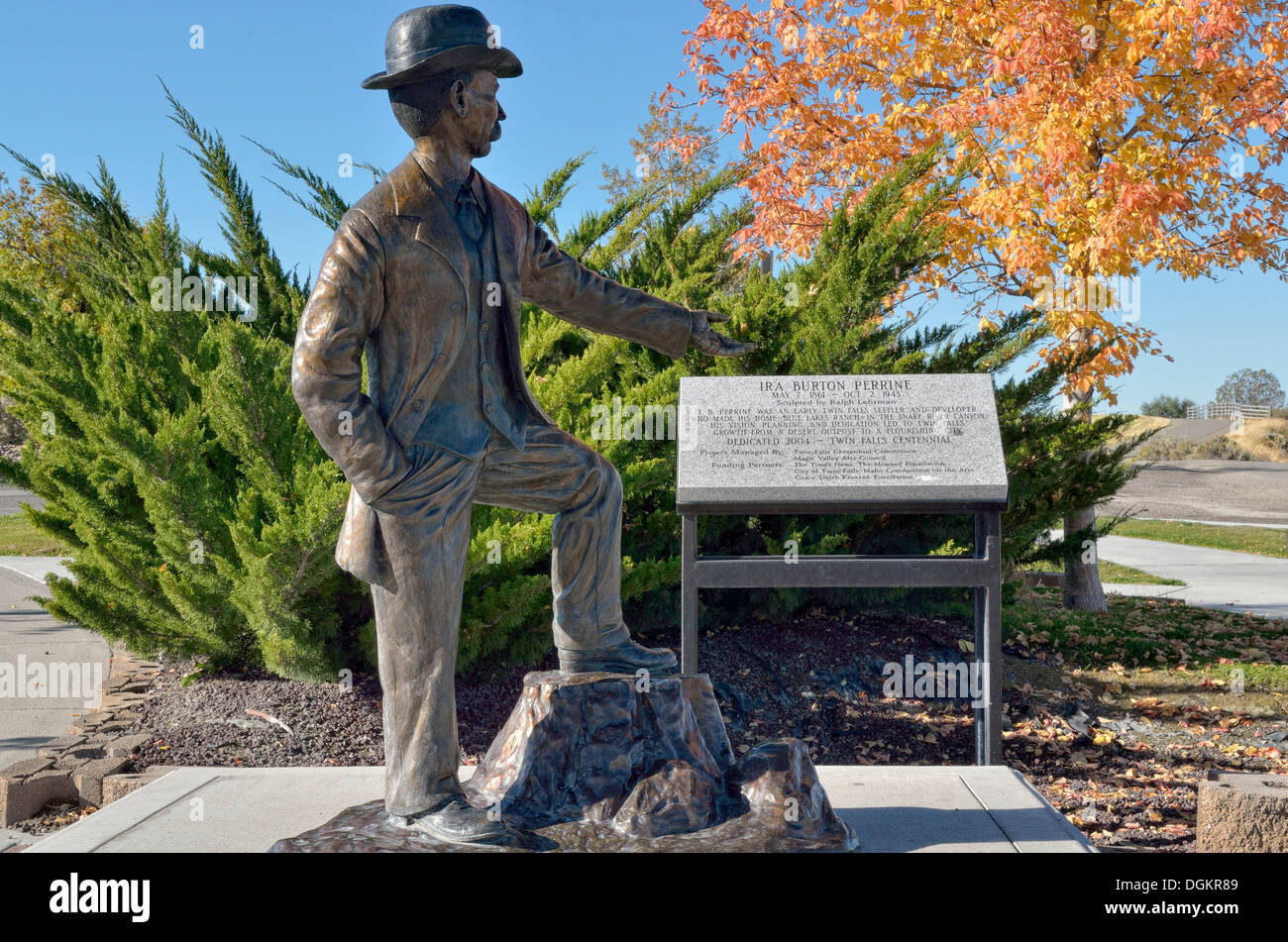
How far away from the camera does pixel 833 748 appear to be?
18.7 feet

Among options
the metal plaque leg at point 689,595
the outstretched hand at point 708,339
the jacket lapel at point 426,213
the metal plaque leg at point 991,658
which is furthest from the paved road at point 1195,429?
the jacket lapel at point 426,213

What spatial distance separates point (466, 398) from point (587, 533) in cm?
55

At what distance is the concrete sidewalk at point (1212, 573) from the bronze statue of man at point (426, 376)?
8.15m

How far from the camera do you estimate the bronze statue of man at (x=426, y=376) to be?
2.90m

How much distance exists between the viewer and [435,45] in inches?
115

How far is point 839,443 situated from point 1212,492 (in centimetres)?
2106

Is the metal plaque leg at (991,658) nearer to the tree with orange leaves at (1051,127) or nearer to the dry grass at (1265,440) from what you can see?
the tree with orange leaves at (1051,127)

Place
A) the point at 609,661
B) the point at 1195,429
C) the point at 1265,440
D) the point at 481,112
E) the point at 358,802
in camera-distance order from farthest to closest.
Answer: the point at 1195,429
the point at 1265,440
the point at 358,802
the point at 609,661
the point at 481,112

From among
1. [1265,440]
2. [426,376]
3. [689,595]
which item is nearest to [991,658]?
[689,595]

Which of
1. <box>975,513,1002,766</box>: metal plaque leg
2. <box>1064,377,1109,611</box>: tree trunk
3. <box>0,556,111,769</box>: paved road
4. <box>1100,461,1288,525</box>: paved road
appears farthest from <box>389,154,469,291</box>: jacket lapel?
<box>1100,461,1288,525</box>: paved road

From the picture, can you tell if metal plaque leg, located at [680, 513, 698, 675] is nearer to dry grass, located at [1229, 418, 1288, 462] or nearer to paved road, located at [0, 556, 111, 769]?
paved road, located at [0, 556, 111, 769]

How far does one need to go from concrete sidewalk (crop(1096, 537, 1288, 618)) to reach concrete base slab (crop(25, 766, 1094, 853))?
648 cm

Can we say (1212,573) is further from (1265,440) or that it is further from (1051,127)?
(1265,440)

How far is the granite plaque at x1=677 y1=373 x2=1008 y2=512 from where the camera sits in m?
4.87
